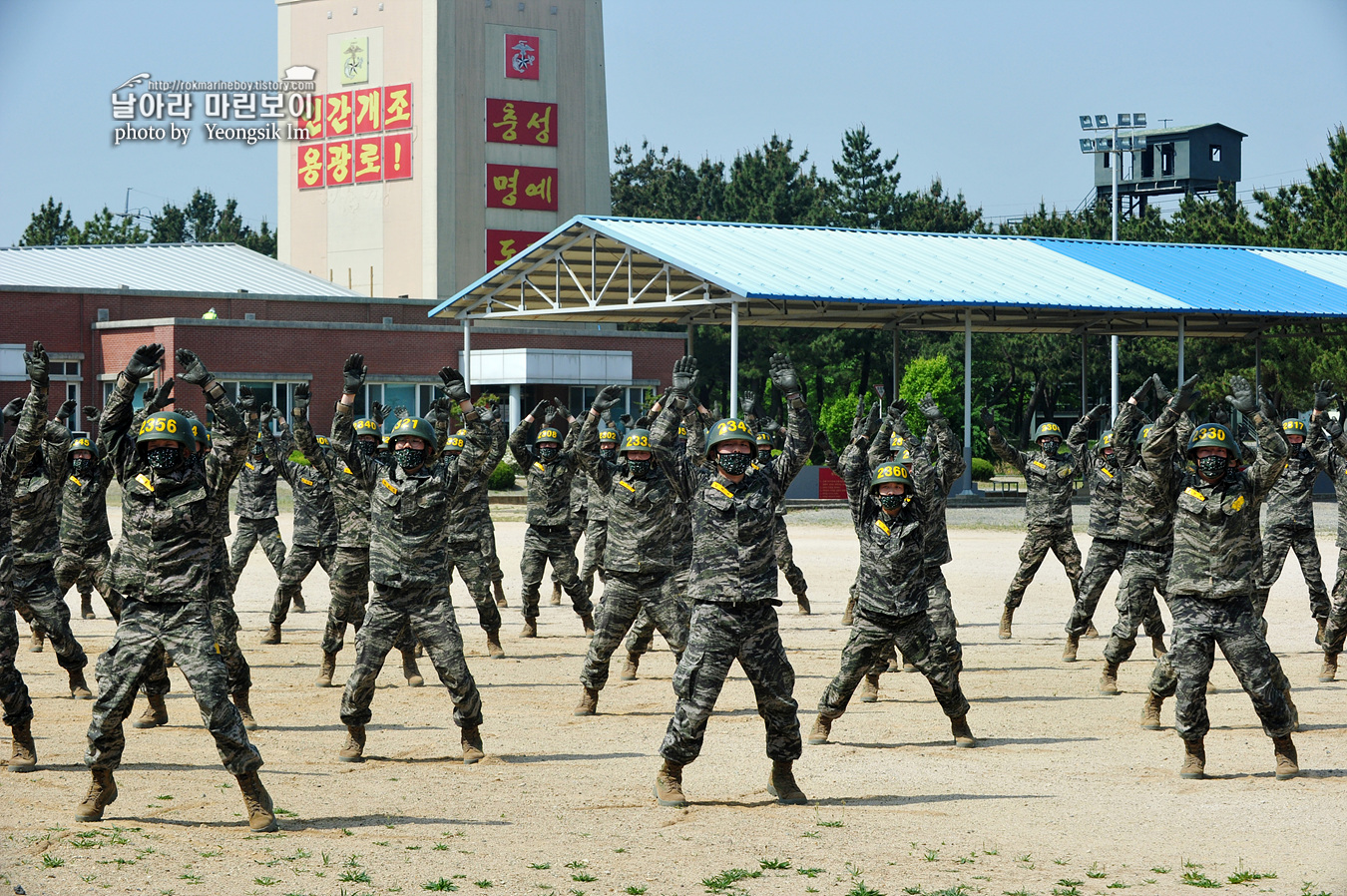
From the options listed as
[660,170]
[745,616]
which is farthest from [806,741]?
[660,170]

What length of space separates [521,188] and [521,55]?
5649 mm

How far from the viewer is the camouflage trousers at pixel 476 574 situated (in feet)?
51.7

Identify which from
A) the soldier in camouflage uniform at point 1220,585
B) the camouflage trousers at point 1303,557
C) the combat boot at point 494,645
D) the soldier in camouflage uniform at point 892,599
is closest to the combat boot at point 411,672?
the combat boot at point 494,645

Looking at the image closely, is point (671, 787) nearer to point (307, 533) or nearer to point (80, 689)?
point (80, 689)

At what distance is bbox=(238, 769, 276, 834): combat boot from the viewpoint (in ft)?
28.8

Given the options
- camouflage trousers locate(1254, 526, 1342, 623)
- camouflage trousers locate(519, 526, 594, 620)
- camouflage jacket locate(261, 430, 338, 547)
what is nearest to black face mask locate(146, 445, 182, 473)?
camouflage jacket locate(261, 430, 338, 547)

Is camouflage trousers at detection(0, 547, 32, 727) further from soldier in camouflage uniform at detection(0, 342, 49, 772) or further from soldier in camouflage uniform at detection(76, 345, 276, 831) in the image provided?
soldier in camouflage uniform at detection(76, 345, 276, 831)

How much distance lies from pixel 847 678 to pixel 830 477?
3295 centimetres

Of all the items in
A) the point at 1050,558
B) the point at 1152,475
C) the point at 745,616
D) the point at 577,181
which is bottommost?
the point at 1050,558

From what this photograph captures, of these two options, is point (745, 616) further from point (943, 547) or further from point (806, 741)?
point (943, 547)

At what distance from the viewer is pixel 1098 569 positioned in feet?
48.6

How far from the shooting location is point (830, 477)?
144ft

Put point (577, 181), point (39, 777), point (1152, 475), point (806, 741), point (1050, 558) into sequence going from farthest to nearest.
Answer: point (577, 181)
point (1050, 558)
point (806, 741)
point (1152, 475)
point (39, 777)

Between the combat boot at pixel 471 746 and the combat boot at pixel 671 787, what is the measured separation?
187cm
